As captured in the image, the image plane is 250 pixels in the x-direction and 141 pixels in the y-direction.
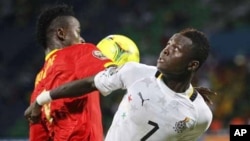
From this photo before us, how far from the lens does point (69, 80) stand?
4.07m

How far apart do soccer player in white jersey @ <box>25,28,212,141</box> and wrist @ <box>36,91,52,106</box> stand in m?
0.51

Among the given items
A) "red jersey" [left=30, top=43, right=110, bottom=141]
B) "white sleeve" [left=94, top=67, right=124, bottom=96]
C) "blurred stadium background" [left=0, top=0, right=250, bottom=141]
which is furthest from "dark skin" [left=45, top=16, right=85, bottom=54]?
"blurred stadium background" [left=0, top=0, right=250, bottom=141]

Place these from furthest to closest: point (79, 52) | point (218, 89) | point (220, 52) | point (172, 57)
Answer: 1. point (220, 52)
2. point (218, 89)
3. point (79, 52)
4. point (172, 57)

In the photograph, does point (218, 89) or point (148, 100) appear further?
point (218, 89)

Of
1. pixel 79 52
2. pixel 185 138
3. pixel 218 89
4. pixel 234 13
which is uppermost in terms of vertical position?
pixel 234 13

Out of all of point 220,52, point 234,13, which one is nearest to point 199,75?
point 220,52

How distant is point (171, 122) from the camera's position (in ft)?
11.3

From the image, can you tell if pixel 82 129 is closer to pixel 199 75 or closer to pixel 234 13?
pixel 199 75

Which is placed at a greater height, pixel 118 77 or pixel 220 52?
pixel 220 52

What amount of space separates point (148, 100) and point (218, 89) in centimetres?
721

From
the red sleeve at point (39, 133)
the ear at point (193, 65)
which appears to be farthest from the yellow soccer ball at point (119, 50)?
the ear at point (193, 65)

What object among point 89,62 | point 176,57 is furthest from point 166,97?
point 89,62

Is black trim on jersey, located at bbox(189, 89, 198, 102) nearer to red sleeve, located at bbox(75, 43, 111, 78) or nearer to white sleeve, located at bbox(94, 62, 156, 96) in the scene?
white sleeve, located at bbox(94, 62, 156, 96)

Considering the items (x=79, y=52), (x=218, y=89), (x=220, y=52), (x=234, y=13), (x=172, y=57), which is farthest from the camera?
(x=234, y=13)
